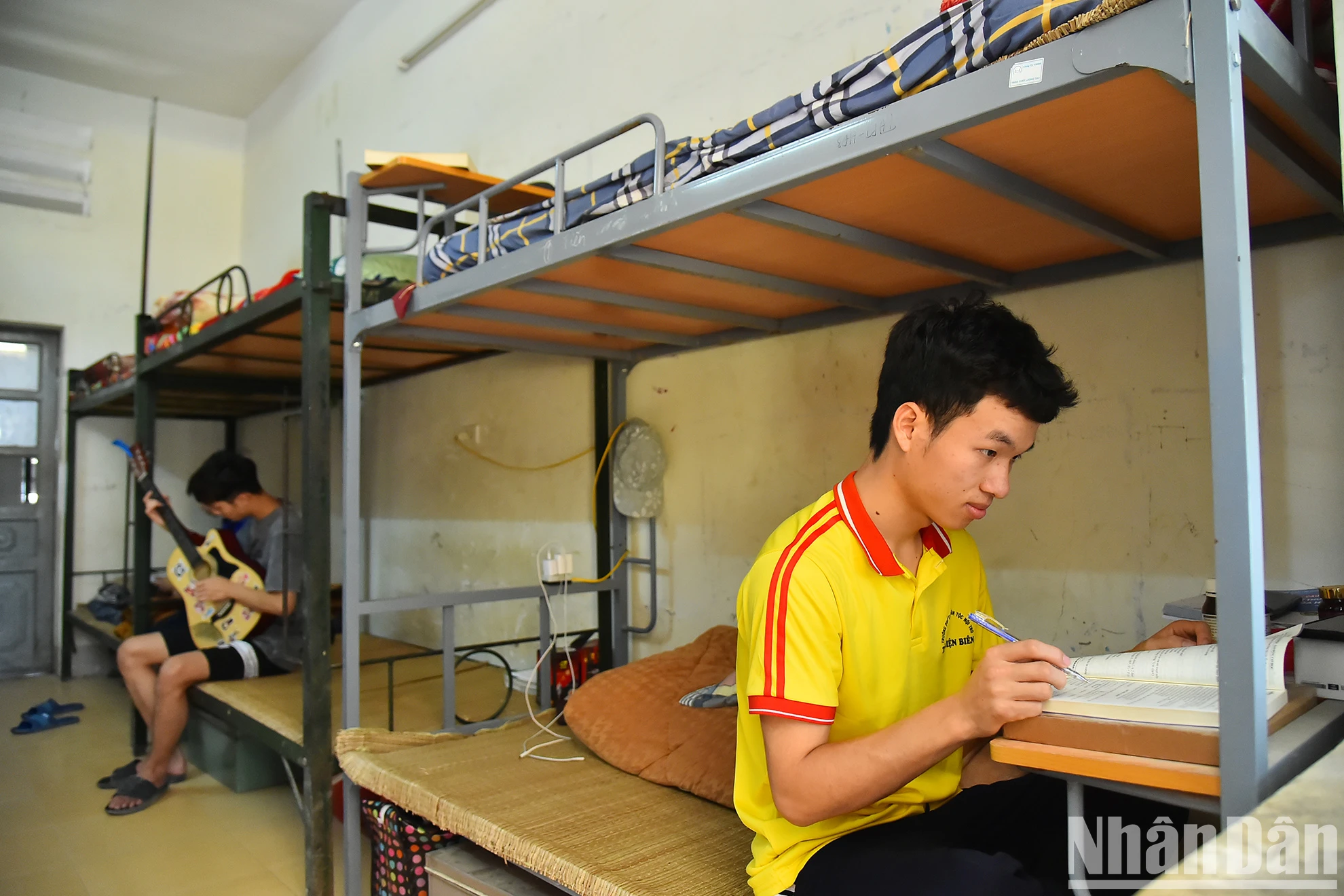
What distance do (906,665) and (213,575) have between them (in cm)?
365

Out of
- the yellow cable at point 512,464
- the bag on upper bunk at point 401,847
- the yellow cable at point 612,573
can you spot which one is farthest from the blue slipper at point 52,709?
the yellow cable at point 612,573

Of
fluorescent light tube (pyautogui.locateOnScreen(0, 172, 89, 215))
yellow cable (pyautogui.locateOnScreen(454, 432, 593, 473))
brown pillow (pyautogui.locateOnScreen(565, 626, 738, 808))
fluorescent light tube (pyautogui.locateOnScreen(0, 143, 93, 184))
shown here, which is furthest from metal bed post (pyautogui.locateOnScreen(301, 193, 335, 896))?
fluorescent light tube (pyautogui.locateOnScreen(0, 172, 89, 215))

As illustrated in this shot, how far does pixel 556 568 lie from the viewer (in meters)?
2.99

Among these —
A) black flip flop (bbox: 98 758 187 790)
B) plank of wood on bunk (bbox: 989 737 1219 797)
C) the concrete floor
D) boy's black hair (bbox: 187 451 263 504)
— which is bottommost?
the concrete floor

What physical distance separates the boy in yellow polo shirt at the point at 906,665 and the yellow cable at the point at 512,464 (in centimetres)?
216

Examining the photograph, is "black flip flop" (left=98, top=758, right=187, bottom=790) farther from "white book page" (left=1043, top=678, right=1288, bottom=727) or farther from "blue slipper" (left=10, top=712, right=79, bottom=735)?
"white book page" (left=1043, top=678, right=1288, bottom=727)

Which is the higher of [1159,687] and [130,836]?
[1159,687]

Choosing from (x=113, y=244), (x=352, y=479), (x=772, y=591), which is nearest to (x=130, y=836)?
(x=352, y=479)

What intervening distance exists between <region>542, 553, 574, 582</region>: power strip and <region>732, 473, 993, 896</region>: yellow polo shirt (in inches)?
63.9

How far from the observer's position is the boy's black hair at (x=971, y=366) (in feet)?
4.26

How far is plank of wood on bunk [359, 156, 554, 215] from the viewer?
249cm

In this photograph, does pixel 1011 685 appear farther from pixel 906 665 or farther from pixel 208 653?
pixel 208 653

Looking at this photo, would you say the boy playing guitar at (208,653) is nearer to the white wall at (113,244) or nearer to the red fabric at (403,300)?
the red fabric at (403,300)

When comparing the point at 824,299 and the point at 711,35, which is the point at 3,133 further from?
the point at 824,299
